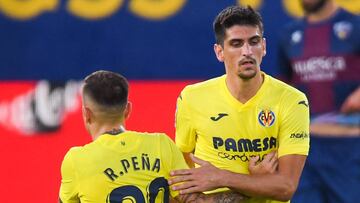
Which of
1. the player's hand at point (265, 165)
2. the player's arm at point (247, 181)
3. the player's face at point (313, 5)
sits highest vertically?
the player's face at point (313, 5)

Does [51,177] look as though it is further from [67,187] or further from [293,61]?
[67,187]

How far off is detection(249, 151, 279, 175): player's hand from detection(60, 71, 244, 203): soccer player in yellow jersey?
18.2 inches

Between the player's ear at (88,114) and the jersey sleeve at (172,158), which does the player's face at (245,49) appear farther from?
the player's ear at (88,114)

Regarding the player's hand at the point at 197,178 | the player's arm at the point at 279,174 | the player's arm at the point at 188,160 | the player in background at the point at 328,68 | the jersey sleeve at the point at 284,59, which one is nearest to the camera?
the player's hand at the point at 197,178

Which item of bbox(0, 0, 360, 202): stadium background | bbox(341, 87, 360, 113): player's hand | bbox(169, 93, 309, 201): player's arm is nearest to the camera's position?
bbox(169, 93, 309, 201): player's arm

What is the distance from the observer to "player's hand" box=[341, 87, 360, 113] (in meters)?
6.93

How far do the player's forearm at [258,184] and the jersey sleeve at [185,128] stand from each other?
1.40 feet

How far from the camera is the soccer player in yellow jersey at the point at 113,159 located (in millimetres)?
4633

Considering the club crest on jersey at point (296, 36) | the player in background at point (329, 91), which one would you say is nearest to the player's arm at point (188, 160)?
the player in background at point (329, 91)

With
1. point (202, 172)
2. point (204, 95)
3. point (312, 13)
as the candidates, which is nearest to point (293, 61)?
point (312, 13)

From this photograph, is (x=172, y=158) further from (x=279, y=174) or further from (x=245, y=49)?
(x=245, y=49)

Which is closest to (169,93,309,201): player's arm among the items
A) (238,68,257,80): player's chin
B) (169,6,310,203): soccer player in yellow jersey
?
(169,6,310,203): soccer player in yellow jersey

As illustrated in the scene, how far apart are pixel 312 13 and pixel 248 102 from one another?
214cm

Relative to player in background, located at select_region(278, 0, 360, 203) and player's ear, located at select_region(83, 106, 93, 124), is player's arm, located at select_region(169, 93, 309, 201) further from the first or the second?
player in background, located at select_region(278, 0, 360, 203)
